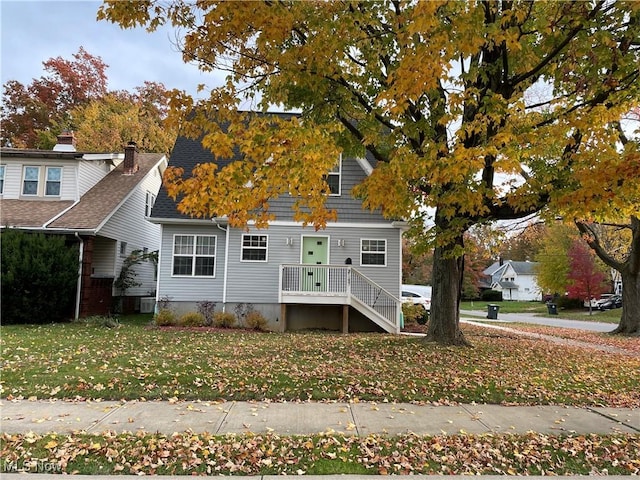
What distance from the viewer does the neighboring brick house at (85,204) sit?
54.1ft

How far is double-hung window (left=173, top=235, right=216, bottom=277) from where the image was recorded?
667 inches

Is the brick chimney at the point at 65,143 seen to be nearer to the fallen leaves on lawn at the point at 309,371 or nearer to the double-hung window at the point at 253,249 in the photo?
the double-hung window at the point at 253,249

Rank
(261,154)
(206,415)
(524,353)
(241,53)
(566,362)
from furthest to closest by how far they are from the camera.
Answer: (524,353), (566,362), (241,53), (261,154), (206,415)

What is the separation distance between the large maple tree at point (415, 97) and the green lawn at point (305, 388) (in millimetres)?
2710

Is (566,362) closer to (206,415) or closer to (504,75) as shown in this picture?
(504,75)

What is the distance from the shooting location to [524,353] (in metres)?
10.8

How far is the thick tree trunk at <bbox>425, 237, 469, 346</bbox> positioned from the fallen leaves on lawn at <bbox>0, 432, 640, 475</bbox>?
580 centimetres

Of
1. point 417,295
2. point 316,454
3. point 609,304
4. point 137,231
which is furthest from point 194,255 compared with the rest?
point 609,304

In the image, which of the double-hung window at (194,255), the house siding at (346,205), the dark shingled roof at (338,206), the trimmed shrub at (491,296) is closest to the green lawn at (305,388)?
the double-hung window at (194,255)

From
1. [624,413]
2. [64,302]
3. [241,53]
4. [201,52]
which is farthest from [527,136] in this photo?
[64,302]

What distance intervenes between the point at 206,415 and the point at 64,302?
41.3ft

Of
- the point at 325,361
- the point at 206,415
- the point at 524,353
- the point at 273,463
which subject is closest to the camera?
the point at 273,463

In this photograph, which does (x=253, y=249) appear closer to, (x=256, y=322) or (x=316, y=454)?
(x=256, y=322)

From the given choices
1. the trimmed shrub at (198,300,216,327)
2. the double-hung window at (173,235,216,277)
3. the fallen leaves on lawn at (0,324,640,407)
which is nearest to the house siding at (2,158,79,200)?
the double-hung window at (173,235,216,277)
